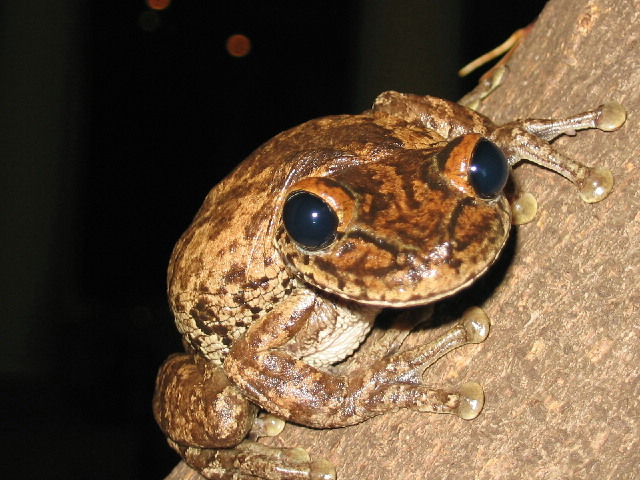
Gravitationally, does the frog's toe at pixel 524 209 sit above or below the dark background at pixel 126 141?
above

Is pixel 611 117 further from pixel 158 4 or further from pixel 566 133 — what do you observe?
pixel 158 4

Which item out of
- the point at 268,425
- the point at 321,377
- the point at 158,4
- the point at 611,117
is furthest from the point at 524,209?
the point at 158,4

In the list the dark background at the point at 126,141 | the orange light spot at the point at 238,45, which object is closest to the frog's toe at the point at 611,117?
the dark background at the point at 126,141

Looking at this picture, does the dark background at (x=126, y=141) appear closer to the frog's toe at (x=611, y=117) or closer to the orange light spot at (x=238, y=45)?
the orange light spot at (x=238, y=45)

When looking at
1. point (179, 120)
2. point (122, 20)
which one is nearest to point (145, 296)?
point (179, 120)

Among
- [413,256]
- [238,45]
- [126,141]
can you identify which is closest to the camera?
[413,256]

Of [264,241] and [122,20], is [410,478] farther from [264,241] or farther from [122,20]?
[122,20]

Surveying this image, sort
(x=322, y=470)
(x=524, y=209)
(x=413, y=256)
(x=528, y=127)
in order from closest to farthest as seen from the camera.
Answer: (x=413, y=256), (x=524, y=209), (x=528, y=127), (x=322, y=470)
